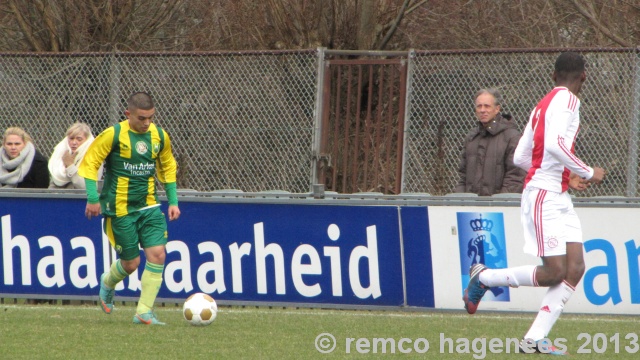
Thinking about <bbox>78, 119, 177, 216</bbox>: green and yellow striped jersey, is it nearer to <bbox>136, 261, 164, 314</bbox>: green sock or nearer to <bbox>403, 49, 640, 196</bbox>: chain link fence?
<bbox>136, 261, 164, 314</bbox>: green sock

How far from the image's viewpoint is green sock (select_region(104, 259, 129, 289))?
357 inches

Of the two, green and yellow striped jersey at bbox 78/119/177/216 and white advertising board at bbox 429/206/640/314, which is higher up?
green and yellow striped jersey at bbox 78/119/177/216

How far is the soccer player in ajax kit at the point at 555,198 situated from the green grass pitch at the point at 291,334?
0.47 meters

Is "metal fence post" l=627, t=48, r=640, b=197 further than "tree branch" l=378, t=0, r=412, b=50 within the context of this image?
No

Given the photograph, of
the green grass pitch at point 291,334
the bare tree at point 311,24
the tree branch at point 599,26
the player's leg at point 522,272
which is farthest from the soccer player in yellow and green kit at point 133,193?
the tree branch at point 599,26

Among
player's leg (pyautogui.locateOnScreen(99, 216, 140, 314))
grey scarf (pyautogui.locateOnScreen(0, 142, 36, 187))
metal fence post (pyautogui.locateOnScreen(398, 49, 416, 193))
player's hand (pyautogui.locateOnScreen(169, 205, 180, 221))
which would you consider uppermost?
metal fence post (pyautogui.locateOnScreen(398, 49, 416, 193))

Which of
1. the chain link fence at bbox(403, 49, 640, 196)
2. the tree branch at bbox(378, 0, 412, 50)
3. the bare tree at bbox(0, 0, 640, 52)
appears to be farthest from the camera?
the bare tree at bbox(0, 0, 640, 52)

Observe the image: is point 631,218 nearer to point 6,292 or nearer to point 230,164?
point 230,164

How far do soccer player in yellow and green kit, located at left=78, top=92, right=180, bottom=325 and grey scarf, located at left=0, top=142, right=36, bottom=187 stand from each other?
2.65m

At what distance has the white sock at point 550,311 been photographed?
23.5ft

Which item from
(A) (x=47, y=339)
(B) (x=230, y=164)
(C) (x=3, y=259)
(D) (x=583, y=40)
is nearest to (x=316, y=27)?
(B) (x=230, y=164)

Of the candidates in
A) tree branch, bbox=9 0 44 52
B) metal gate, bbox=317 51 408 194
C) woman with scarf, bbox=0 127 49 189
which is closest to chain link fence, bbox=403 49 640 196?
metal gate, bbox=317 51 408 194

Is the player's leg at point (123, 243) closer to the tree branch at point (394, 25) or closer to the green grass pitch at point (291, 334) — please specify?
the green grass pitch at point (291, 334)

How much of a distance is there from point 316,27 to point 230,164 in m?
3.11
